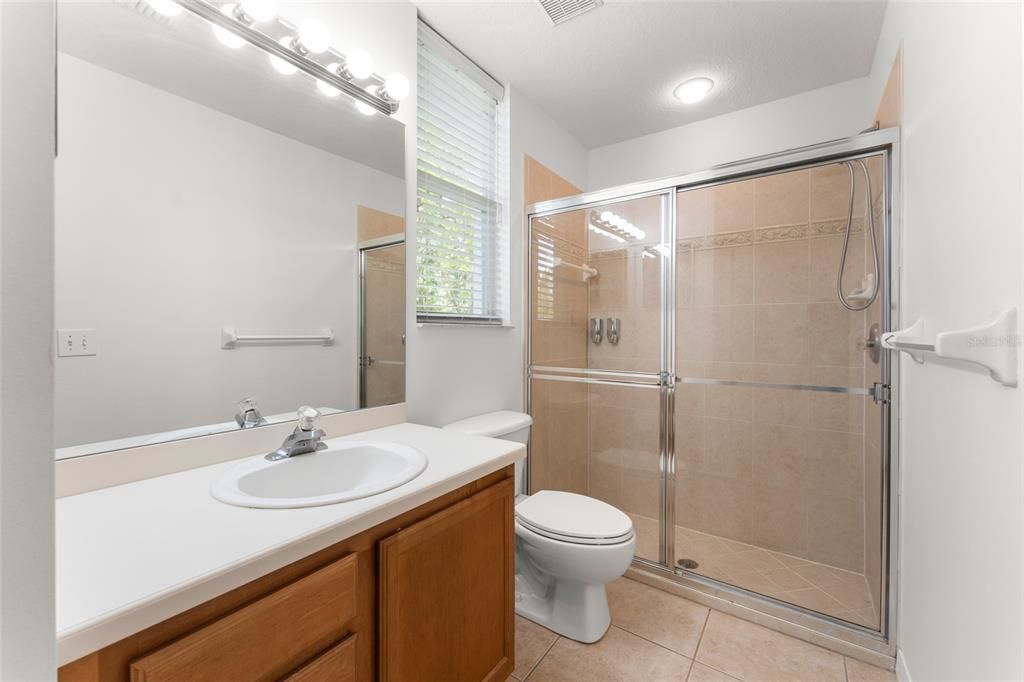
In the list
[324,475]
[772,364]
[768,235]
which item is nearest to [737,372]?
[772,364]

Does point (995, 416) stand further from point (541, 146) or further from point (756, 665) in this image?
point (541, 146)

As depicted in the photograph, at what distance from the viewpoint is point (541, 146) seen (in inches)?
102

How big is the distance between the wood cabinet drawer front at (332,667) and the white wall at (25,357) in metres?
0.64

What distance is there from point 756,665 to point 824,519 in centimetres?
71

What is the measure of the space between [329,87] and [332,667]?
5.34 ft

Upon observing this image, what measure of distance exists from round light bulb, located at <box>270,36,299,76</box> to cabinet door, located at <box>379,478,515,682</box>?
139cm

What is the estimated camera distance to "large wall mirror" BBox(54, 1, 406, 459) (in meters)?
0.98

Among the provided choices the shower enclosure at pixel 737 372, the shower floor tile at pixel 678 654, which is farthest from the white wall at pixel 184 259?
the shower enclosure at pixel 737 372

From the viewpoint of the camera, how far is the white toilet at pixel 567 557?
1578 mm

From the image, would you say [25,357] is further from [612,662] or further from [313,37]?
[612,662]

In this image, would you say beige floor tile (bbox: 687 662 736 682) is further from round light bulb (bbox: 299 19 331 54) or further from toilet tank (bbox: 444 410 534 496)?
round light bulb (bbox: 299 19 331 54)

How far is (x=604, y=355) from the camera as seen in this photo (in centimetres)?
233

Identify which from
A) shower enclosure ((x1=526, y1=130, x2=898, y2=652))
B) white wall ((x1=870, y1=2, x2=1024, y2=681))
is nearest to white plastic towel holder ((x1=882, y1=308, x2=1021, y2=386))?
white wall ((x1=870, y1=2, x2=1024, y2=681))

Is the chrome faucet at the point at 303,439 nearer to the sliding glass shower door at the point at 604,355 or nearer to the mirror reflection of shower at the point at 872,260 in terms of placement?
the sliding glass shower door at the point at 604,355
